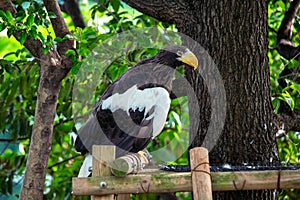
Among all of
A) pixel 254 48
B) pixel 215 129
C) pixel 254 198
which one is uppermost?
pixel 254 48

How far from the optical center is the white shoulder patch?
2686mm

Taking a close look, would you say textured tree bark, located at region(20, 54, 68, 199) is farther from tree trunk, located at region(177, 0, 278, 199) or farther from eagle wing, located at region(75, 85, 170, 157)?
tree trunk, located at region(177, 0, 278, 199)

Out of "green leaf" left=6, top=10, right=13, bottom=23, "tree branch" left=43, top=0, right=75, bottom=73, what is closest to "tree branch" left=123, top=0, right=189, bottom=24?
"tree branch" left=43, top=0, right=75, bottom=73

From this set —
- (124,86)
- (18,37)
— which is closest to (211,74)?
(124,86)

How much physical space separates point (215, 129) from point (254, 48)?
0.49 m

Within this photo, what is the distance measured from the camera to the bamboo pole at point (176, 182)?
2.26 meters

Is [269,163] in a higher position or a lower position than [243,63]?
lower

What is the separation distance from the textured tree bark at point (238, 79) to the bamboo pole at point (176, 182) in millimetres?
522

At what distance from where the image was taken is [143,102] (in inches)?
106

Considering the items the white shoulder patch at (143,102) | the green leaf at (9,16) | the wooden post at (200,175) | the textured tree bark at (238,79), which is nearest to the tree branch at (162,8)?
the textured tree bark at (238,79)

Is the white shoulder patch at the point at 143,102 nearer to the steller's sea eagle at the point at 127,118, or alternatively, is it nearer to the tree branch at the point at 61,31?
the steller's sea eagle at the point at 127,118

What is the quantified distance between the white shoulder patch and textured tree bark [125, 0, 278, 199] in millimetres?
354

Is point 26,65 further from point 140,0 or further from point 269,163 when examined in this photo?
point 269,163

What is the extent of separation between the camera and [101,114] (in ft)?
8.90
